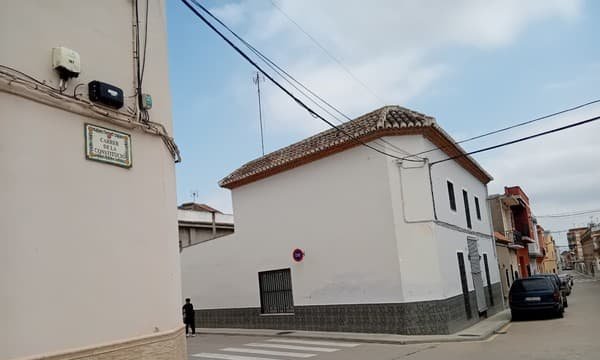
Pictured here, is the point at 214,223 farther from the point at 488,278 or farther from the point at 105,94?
the point at 105,94

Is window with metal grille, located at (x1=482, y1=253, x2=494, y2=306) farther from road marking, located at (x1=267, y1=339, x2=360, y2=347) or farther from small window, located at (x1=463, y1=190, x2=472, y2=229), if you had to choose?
road marking, located at (x1=267, y1=339, x2=360, y2=347)

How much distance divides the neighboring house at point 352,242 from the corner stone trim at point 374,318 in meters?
0.03

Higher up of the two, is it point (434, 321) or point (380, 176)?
point (380, 176)

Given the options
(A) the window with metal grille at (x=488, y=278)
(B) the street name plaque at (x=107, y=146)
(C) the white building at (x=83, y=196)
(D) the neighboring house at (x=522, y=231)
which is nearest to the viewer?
(C) the white building at (x=83, y=196)

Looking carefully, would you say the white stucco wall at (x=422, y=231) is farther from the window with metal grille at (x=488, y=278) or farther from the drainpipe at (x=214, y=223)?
the drainpipe at (x=214, y=223)

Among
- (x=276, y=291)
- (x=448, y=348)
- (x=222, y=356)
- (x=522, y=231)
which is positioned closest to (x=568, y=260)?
(x=522, y=231)

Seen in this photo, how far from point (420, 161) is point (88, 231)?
10605 millimetres

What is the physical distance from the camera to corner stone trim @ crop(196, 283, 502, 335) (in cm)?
1305

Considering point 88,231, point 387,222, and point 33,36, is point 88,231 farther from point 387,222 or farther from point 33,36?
point 387,222

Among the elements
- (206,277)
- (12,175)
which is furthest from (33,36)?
(206,277)

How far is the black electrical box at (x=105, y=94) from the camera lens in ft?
18.9

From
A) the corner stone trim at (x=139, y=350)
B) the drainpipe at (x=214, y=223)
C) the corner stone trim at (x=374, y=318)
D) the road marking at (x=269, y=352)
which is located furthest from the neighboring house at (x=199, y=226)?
the corner stone trim at (x=139, y=350)

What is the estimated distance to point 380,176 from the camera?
1402cm

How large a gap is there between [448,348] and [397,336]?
1878 millimetres
